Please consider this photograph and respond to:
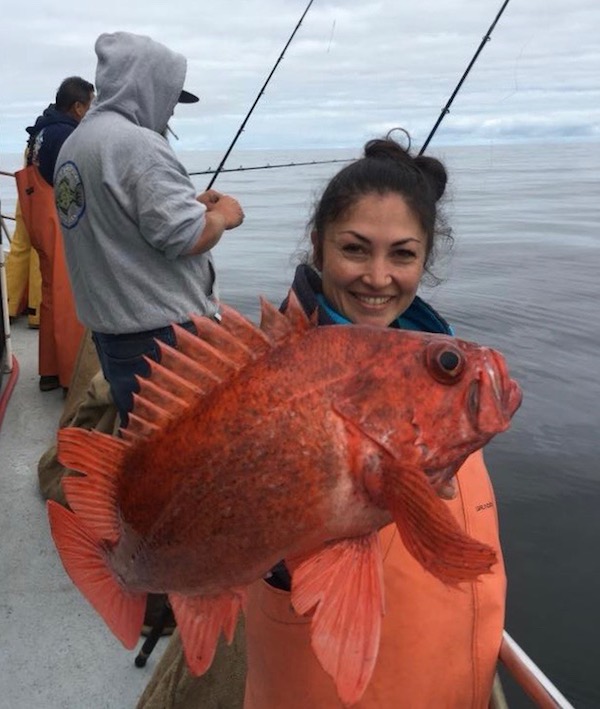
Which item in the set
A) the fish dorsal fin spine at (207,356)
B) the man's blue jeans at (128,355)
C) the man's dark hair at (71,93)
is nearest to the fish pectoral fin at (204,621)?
the fish dorsal fin spine at (207,356)

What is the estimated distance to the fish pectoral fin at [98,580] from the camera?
129cm

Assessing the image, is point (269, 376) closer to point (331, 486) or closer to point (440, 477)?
point (331, 486)

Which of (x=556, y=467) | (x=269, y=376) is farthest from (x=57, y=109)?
(x=556, y=467)

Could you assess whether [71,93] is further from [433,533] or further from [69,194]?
[433,533]

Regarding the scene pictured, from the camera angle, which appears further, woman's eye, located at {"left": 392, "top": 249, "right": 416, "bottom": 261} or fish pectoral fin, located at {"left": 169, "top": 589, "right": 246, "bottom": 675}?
woman's eye, located at {"left": 392, "top": 249, "right": 416, "bottom": 261}

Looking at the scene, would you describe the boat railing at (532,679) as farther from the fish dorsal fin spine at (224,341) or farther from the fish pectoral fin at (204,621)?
the fish dorsal fin spine at (224,341)

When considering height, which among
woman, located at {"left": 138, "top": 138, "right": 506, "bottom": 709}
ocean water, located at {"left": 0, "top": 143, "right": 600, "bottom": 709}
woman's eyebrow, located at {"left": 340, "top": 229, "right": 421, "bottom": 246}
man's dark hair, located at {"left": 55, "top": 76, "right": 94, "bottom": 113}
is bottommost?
ocean water, located at {"left": 0, "top": 143, "right": 600, "bottom": 709}

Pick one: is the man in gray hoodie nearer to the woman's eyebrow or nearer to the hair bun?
the hair bun

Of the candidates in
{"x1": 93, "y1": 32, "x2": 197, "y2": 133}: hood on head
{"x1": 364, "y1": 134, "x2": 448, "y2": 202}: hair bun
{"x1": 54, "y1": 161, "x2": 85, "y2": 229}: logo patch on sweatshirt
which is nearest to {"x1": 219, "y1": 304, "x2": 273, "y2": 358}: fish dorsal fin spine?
{"x1": 364, "y1": 134, "x2": 448, "y2": 202}: hair bun

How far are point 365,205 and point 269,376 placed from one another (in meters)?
0.90

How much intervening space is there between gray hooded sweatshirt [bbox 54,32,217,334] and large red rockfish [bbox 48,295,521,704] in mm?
1710

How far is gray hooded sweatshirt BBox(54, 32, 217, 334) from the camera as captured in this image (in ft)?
9.05

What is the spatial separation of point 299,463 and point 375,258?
2.98ft

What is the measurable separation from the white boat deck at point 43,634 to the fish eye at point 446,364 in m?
2.06
